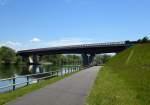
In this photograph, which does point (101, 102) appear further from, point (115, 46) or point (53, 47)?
point (53, 47)

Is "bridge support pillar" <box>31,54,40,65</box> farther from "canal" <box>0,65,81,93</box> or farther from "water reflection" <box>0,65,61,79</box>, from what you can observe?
"canal" <box>0,65,81,93</box>

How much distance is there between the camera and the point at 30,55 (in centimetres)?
17012

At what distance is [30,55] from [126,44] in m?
69.5

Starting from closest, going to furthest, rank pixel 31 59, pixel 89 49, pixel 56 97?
1. pixel 56 97
2. pixel 89 49
3. pixel 31 59

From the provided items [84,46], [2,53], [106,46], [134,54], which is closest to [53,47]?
[84,46]

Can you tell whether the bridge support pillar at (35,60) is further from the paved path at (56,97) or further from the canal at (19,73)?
the paved path at (56,97)

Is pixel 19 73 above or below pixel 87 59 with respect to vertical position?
below

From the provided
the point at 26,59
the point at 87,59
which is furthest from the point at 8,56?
the point at 87,59

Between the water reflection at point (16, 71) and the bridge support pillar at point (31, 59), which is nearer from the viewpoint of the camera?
the water reflection at point (16, 71)

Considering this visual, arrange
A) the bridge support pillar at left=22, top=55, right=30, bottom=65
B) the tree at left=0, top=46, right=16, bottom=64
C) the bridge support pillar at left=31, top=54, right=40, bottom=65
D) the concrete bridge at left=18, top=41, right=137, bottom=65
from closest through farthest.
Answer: the concrete bridge at left=18, top=41, right=137, bottom=65
the bridge support pillar at left=31, top=54, right=40, bottom=65
the bridge support pillar at left=22, top=55, right=30, bottom=65
the tree at left=0, top=46, right=16, bottom=64

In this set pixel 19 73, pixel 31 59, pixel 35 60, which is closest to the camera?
pixel 19 73

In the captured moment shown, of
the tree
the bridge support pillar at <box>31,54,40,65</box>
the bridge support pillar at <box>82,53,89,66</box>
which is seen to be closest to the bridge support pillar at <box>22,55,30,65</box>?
the bridge support pillar at <box>31,54,40,65</box>

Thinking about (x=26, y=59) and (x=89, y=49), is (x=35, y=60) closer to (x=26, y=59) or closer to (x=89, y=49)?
(x=26, y=59)

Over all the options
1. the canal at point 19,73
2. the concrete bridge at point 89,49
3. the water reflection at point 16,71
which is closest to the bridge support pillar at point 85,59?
the concrete bridge at point 89,49
